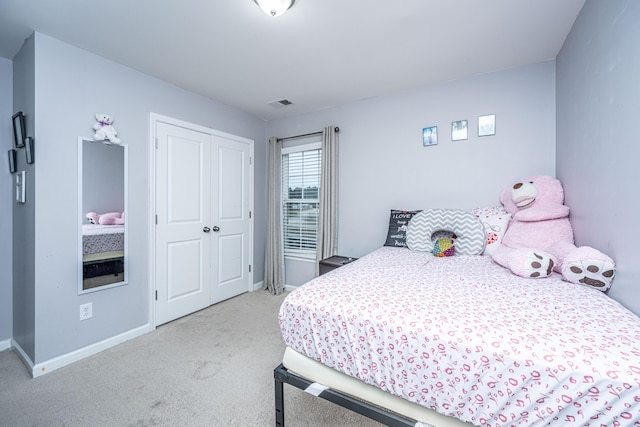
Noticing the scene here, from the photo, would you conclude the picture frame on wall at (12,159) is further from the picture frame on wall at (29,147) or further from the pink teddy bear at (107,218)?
the pink teddy bear at (107,218)

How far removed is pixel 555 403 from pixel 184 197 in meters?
3.09

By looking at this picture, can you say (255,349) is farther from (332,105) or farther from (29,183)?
(332,105)

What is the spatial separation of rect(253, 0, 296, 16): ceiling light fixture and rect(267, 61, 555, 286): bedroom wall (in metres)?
1.71

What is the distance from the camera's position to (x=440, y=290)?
53.6 inches

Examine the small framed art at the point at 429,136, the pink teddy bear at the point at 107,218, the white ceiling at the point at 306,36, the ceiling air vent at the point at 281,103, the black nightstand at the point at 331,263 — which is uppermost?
the ceiling air vent at the point at 281,103

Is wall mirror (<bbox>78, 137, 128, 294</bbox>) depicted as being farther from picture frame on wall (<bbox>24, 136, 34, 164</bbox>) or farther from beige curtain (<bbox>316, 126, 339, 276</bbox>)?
beige curtain (<bbox>316, 126, 339, 276</bbox>)

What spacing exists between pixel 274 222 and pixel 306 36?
2329 mm

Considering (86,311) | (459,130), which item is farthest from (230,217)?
(459,130)

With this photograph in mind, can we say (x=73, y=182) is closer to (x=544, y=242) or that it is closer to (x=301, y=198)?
(x=301, y=198)

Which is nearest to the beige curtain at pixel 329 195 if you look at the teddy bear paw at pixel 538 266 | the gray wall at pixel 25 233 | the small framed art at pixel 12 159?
the teddy bear paw at pixel 538 266

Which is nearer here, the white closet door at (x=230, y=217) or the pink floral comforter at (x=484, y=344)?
the pink floral comforter at (x=484, y=344)

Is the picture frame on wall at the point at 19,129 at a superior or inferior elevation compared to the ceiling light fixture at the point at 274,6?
inferior

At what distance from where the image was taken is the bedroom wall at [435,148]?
7.61ft

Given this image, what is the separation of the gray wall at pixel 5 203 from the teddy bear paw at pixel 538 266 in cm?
392
